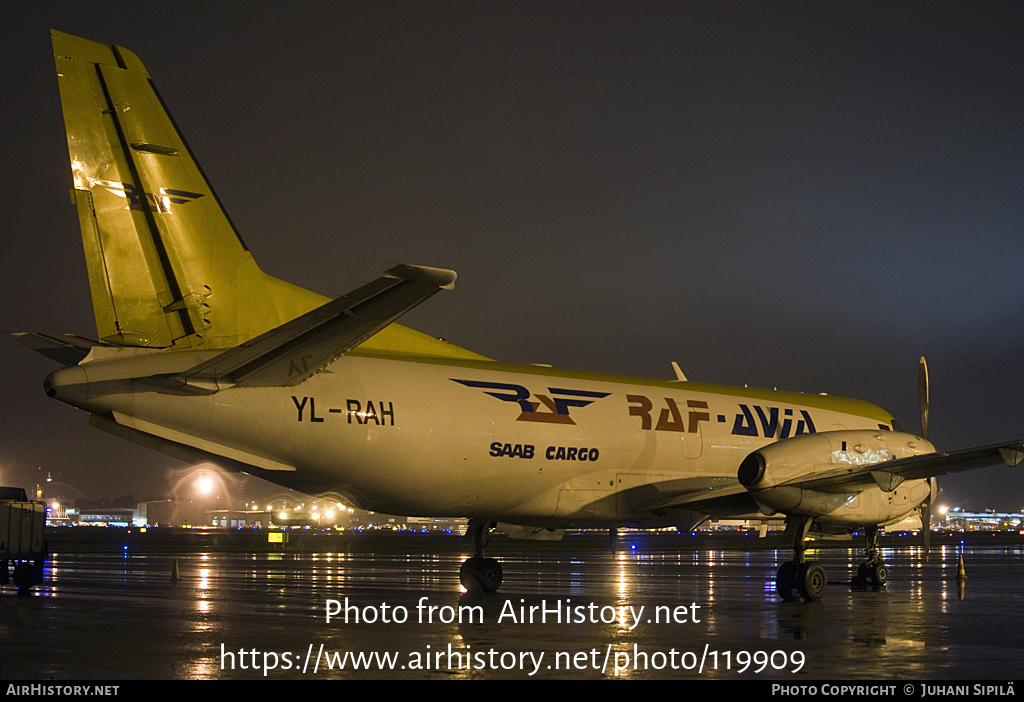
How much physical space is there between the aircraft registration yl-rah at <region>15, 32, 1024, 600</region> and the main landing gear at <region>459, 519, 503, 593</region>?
4 centimetres

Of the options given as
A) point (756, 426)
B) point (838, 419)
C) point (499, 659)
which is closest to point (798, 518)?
point (756, 426)

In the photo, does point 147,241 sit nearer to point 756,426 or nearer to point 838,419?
point 756,426

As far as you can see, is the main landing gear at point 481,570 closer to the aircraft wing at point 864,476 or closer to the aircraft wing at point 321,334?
the aircraft wing at point 864,476

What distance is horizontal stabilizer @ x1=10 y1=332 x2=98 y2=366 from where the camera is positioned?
45.0ft

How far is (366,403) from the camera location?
15.9m

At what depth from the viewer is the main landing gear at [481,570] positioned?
2023 centimetres

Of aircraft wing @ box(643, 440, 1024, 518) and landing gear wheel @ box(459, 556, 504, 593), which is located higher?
aircraft wing @ box(643, 440, 1024, 518)

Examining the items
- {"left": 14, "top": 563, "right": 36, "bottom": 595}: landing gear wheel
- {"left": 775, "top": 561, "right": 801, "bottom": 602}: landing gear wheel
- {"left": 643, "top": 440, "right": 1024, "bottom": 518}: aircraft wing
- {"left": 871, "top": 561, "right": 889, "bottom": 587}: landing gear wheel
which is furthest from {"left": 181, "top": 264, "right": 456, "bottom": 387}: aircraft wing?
{"left": 871, "top": 561, "right": 889, "bottom": 587}: landing gear wheel

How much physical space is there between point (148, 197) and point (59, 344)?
2.36m

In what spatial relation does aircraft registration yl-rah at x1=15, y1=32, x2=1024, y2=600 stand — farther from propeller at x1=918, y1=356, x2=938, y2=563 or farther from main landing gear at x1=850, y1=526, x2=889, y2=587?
propeller at x1=918, y1=356, x2=938, y2=563

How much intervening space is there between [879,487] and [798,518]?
1.61m

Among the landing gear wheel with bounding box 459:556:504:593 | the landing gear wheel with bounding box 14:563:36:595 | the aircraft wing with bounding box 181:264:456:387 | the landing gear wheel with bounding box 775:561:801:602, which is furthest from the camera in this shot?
the landing gear wheel with bounding box 14:563:36:595

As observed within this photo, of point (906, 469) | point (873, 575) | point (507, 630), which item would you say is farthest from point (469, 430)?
point (873, 575)

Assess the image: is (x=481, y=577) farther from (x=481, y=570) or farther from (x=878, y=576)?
(x=878, y=576)
